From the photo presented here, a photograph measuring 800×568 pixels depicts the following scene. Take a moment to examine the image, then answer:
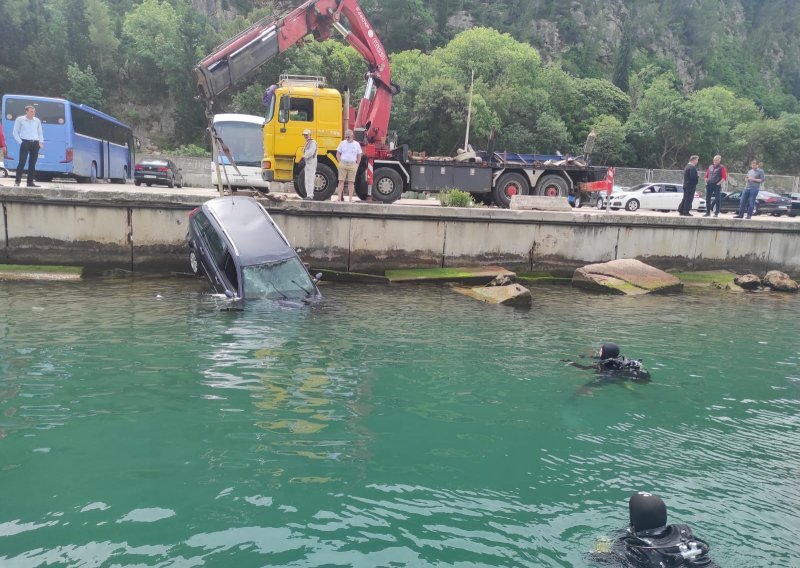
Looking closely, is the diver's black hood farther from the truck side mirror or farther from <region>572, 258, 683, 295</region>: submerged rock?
the truck side mirror

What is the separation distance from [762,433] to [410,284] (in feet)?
29.5

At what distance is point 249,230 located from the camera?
11.1 metres

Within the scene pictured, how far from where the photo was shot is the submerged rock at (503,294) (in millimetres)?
12602

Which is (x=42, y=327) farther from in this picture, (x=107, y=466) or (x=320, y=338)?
(x=107, y=466)

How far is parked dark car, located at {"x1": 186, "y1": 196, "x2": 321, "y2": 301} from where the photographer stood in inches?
415

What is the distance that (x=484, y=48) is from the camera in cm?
6066

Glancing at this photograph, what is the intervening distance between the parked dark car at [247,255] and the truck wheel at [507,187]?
345 inches

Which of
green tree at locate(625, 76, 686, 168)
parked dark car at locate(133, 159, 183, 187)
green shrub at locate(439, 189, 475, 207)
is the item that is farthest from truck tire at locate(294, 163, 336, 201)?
green tree at locate(625, 76, 686, 168)

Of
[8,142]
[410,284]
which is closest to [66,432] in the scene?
[410,284]

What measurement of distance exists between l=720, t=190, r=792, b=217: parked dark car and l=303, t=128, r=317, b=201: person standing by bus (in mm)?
21648

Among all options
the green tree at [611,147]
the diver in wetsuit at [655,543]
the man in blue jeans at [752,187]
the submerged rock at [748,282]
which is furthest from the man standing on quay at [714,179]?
the green tree at [611,147]

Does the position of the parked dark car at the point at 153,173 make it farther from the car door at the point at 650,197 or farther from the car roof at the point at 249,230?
the car door at the point at 650,197

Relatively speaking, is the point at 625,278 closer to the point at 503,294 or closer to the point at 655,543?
the point at 503,294

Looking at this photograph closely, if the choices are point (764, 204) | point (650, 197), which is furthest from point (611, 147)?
point (650, 197)
